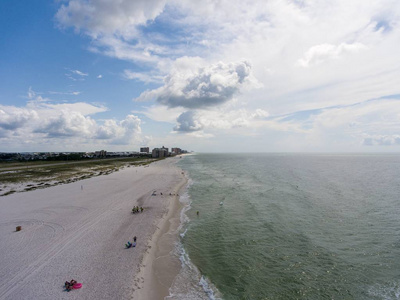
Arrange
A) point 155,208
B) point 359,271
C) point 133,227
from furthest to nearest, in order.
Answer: point 155,208, point 133,227, point 359,271

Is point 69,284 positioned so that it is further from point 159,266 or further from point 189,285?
point 189,285

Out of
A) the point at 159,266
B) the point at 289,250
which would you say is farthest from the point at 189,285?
the point at 289,250

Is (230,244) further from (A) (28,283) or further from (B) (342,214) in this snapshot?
(B) (342,214)

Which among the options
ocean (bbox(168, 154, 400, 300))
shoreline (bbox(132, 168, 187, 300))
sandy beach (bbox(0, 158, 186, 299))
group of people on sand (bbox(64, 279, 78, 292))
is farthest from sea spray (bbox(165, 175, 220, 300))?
group of people on sand (bbox(64, 279, 78, 292))

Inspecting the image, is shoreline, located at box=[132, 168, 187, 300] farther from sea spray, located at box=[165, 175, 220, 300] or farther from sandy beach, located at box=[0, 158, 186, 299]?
sea spray, located at box=[165, 175, 220, 300]

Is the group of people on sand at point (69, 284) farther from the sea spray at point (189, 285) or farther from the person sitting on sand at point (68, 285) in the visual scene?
the sea spray at point (189, 285)

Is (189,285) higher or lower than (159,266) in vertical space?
lower

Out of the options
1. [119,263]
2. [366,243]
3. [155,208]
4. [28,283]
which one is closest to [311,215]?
[366,243]

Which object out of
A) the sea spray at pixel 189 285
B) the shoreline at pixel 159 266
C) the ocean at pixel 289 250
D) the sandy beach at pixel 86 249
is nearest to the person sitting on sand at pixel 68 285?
the sandy beach at pixel 86 249
